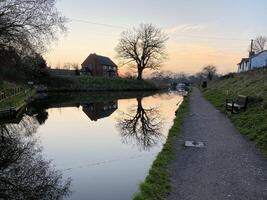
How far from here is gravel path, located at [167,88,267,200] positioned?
23.6 ft

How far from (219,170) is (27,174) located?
5.72m

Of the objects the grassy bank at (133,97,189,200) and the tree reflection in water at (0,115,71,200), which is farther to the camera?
the tree reflection in water at (0,115,71,200)

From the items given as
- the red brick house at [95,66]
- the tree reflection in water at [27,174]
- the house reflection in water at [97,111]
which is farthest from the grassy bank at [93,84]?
the tree reflection in water at [27,174]

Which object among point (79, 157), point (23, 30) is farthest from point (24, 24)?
point (79, 157)

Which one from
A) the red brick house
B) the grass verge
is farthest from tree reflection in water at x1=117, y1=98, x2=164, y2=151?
the red brick house

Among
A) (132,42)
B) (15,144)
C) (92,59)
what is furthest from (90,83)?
(15,144)

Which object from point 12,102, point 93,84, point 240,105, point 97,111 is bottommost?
point 97,111

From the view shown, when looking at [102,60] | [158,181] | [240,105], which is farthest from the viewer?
[102,60]

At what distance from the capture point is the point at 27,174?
9609 millimetres

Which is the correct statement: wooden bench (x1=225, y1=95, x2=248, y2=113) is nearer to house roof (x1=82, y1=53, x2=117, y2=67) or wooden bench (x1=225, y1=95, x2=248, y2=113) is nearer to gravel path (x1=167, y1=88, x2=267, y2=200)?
gravel path (x1=167, y1=88, x2=267, y2=200)

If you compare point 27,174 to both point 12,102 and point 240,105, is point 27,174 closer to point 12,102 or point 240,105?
point 240,105

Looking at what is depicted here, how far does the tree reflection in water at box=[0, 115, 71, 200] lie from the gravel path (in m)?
3.27

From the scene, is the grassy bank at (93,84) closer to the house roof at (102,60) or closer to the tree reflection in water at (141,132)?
the house roof at (102,60)

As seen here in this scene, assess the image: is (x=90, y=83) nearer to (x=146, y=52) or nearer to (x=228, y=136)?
(x=146, y=52)
